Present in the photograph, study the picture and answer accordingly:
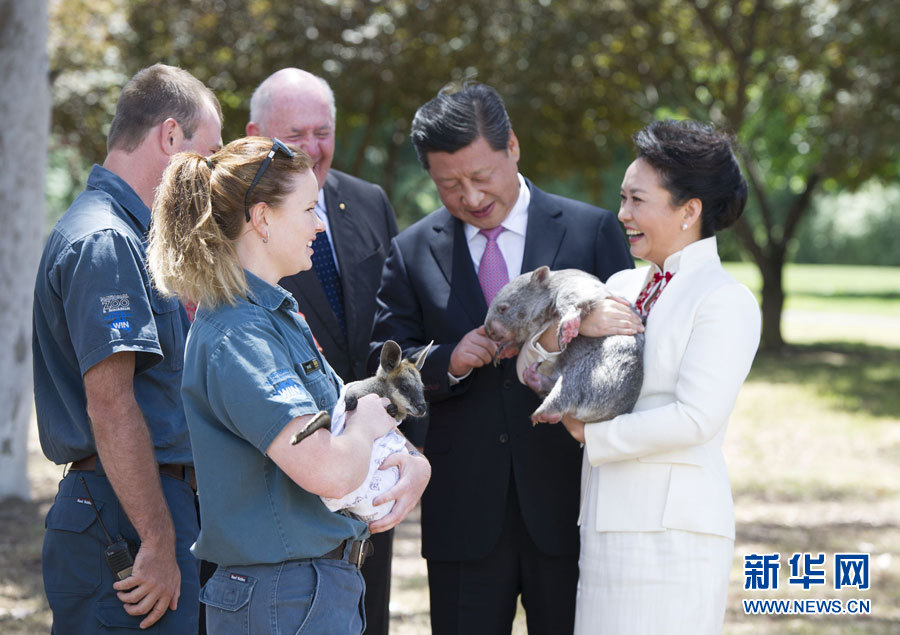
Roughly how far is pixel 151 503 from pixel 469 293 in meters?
1.53

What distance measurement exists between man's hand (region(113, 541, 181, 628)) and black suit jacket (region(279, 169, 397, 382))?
5.07 feet

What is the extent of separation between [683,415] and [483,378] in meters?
0.99

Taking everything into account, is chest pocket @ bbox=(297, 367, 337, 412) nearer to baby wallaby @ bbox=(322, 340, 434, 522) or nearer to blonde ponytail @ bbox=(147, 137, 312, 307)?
baby wallaby @ bbox=(322, 340, 434, 522)

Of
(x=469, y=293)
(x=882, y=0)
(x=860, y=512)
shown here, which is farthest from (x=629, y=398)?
(x=882, y=0)

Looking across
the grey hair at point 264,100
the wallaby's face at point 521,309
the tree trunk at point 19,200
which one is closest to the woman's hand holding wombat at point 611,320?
the wallaby's face at point 521,309

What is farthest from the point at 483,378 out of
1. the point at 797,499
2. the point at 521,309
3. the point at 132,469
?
the point at 797,499

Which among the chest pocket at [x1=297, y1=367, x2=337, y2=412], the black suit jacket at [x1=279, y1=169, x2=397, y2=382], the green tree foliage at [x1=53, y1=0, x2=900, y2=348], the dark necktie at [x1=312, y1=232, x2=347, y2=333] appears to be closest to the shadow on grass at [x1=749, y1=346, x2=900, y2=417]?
the green tree foliage at [x1=53, y1=0, x2=900, y2=348]

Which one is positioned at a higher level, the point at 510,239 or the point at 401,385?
the point at 510,239

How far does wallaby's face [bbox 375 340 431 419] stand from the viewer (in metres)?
2.96

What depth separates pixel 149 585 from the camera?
3125 mm

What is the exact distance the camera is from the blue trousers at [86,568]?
3.17 m

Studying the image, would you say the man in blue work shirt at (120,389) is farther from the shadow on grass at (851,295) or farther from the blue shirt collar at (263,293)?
the shadow on grass at (851,295)

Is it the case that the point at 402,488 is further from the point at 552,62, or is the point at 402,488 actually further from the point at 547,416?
the point at 552,62

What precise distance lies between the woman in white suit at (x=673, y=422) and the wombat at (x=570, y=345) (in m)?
0.05
